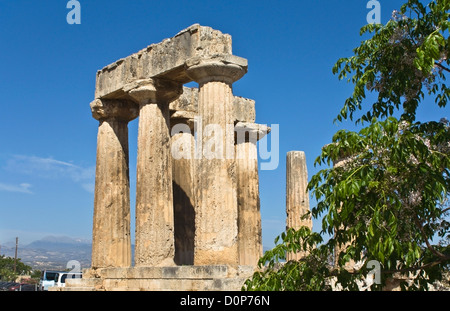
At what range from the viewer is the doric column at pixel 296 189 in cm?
2755

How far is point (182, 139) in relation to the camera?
28938 millimetres

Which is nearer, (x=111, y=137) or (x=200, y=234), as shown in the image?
(x=200, y=234)

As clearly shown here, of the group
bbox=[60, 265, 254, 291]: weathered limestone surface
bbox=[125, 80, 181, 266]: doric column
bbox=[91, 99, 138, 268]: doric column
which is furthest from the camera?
bbox=[91, 99, 138, 268]: doric column

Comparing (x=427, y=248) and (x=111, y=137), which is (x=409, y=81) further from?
(x=111, y=137)

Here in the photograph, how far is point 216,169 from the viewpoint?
1928 cm

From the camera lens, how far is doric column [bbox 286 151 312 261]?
2755cm

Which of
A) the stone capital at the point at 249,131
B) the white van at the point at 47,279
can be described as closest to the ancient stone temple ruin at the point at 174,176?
A: the stone capital at the point at 249,131

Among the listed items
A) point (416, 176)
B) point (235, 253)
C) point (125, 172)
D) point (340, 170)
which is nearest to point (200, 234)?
point (235, 253)

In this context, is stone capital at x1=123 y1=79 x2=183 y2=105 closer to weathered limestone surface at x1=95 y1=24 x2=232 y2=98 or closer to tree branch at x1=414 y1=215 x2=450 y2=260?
weathered limestone surface at x1=95 y1=24 x2=232 y2=98

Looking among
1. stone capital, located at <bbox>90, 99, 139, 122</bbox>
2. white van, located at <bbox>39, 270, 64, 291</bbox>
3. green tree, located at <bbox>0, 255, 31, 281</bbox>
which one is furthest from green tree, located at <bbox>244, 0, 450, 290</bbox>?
green tree, located at <bbox>0, 255, 31, 281</bbox>

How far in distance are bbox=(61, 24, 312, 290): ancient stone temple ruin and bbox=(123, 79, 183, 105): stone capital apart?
0.13 feet

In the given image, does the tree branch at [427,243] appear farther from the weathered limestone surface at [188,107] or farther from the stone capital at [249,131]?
the stone capital at [249,131]

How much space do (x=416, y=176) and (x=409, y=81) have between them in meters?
2.45
